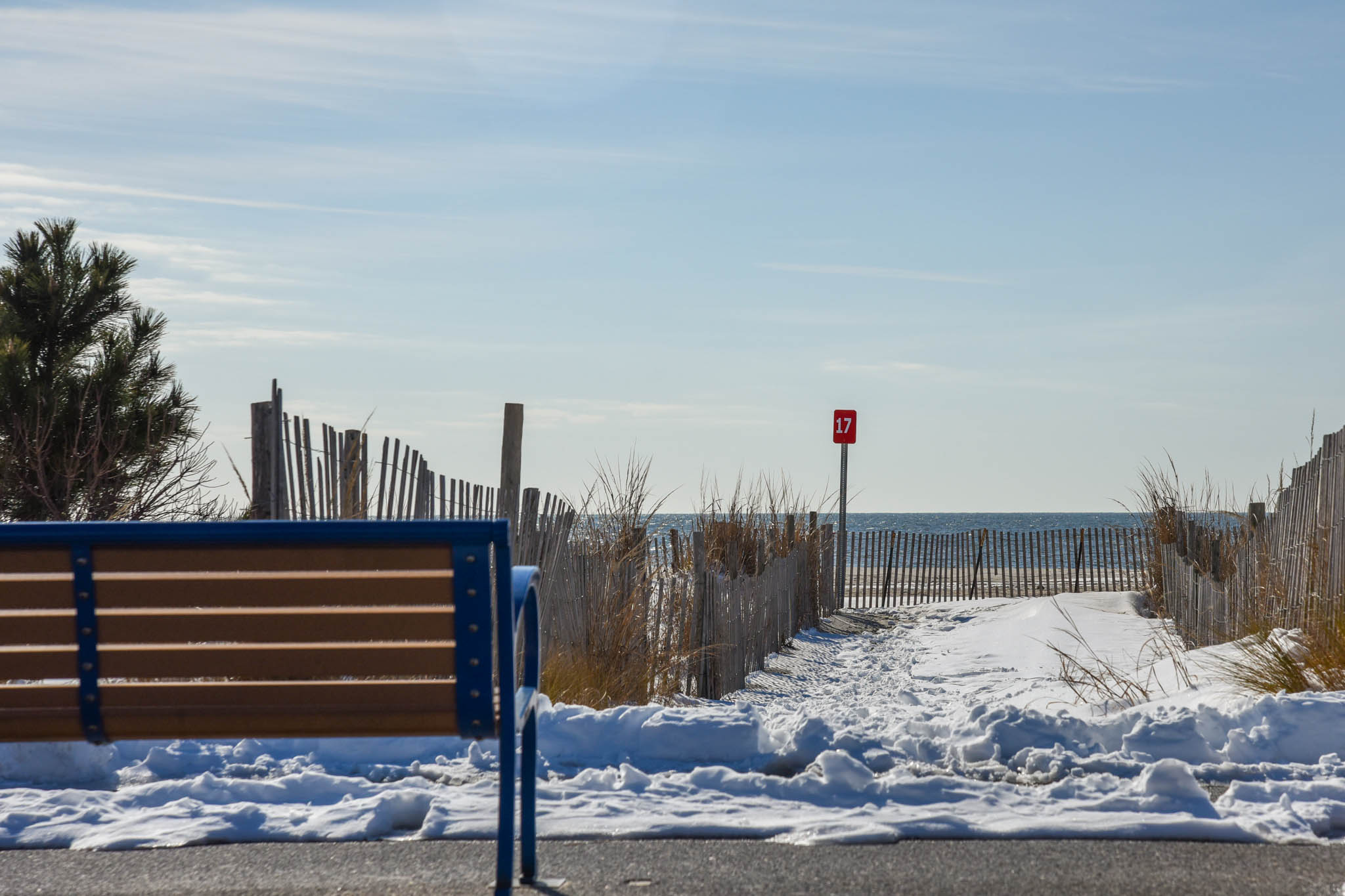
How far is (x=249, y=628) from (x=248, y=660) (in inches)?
2.8

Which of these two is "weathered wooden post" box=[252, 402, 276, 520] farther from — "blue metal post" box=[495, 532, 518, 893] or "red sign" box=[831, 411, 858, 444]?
"red sign" box=[831, 411, 858, 444]

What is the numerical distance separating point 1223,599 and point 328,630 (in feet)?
21.2

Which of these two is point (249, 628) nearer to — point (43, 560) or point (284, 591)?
point (284, 591)

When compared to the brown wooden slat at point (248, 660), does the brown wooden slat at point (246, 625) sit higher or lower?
higher

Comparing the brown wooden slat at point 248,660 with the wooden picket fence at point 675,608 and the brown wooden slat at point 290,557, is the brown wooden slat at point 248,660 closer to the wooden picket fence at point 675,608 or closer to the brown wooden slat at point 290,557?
the brown wooden slat at point 290,557

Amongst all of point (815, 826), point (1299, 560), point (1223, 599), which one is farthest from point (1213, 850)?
point (1223, 599)

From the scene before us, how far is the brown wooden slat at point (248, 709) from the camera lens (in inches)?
86.7

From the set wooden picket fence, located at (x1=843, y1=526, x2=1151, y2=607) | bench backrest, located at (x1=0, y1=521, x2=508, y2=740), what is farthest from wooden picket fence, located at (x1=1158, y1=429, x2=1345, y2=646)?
wooden picket fence, located at (x1=843, y1=526, x2=1151, y2=607)

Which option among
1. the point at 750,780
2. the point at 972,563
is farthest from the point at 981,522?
the point at 750,780

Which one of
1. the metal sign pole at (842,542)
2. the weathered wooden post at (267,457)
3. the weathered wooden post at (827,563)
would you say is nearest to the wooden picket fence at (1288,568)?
the weathered wooden post at (267,457)

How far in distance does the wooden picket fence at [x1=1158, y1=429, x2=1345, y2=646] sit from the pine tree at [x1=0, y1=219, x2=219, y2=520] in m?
9.18

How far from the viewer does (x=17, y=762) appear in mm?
3246

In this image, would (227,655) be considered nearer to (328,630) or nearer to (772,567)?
(328,630)

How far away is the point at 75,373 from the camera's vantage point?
45.4 feet
